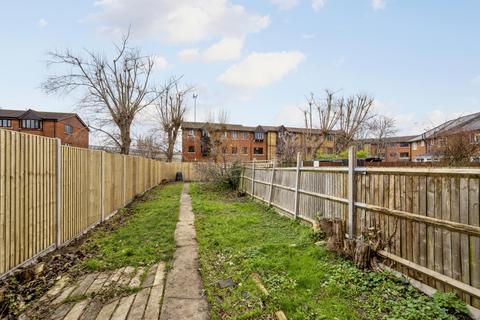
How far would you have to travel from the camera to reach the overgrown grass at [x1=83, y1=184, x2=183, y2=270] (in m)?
4.15

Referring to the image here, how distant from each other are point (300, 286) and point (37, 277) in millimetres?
3595

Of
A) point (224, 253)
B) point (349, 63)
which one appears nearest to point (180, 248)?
point (224, 253)

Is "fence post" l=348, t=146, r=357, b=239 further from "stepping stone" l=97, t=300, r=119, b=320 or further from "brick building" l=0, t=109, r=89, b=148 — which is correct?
"brick building" l=0, t=109, r=89, b=148

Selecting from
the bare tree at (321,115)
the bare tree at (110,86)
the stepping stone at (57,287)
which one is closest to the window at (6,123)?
the bare tree at (110,86)

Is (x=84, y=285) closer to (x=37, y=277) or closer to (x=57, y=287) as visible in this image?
(x=57, y=287)

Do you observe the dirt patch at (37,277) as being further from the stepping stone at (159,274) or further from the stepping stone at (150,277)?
the stepping stone at (159,274)

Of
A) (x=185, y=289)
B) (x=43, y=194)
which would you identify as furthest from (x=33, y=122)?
(x=185, y=289)

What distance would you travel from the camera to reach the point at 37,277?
3422 mm

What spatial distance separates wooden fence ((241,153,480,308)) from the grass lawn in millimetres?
302

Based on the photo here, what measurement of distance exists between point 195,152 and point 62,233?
35762 millimetres

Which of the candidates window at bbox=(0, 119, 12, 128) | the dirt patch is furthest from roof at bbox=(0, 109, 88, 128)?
the dirt patch

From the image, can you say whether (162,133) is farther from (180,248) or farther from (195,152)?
(180,248)

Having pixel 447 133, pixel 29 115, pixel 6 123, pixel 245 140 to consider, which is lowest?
pixel 447 133

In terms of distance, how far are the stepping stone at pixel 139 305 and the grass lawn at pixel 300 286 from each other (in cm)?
76
